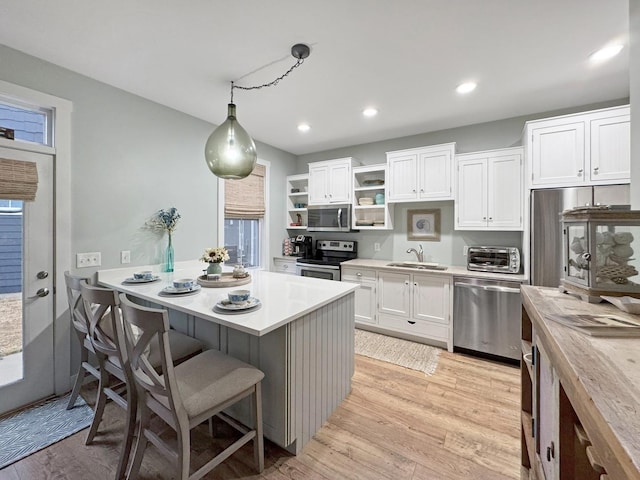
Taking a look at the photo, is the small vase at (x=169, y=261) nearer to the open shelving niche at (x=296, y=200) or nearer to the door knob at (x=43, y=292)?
the door knob at (x=43, y=292)

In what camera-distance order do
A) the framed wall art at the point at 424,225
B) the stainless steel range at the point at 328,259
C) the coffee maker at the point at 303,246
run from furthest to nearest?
1. the coffee maker at the point at 303,246
2. the stainless steel range at the point at 328,259
3. the framed wall art at the point at 424,225

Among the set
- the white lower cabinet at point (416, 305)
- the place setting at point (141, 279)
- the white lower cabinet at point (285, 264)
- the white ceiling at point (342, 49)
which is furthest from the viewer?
the white lower cabinet at point (285, 264)

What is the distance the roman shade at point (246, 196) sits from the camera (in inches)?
148

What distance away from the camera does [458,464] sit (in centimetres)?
164

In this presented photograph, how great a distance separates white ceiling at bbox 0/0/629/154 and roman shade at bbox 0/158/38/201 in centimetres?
86

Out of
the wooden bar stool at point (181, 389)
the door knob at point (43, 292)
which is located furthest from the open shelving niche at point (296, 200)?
the wooden bar stool at point (181, 389)

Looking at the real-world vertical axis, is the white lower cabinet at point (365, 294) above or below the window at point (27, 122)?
below

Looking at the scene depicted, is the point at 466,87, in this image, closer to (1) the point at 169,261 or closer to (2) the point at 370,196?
(2) the point at 370,196

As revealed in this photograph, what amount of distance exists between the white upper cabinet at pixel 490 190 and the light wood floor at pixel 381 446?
167 cm

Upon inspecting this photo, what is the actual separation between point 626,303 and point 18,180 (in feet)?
11.5

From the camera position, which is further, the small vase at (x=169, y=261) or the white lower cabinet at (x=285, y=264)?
the white lower cabinet at (x=285, y=264)

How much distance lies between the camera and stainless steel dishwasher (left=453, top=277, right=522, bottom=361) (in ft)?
9.02

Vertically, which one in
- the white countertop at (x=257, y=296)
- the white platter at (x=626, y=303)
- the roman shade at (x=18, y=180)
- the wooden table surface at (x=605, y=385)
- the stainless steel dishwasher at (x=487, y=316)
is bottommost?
the stainless steel dishwasher at (x=487, y=316)

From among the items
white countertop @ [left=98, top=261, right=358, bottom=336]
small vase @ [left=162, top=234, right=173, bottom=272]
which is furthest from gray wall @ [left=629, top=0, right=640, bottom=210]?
small vase @ [left=162, top=234, right=173, bottom=272]
